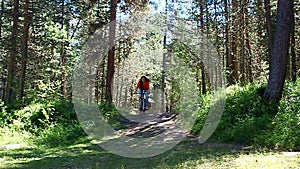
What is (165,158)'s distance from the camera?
6.13 m

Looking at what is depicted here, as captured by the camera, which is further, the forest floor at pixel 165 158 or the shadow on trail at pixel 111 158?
the shadow on trail at pixel 111 158

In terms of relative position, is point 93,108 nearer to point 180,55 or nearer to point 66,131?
point 66,131

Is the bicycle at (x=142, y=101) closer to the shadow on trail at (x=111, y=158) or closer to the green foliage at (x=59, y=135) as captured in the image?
the green foliage at (x=59, y=135)

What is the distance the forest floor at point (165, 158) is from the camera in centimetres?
519

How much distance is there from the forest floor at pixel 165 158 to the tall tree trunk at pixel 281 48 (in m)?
2.77

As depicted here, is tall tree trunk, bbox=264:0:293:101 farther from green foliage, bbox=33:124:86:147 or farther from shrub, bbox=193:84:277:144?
green foliage, bbox=33:124:86:147

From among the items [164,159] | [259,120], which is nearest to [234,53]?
[259,120]

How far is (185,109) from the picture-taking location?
46.6 feet

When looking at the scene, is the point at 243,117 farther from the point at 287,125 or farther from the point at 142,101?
the point at 142,101

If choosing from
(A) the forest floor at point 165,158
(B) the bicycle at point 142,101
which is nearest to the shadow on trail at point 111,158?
(A) the forest floor at point 165,158

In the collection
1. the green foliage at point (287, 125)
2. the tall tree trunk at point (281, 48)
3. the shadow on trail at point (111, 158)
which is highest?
the tall tree trunk at point (281, 48)

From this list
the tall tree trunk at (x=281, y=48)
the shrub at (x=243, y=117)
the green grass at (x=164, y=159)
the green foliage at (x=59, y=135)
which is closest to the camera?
the green grass at (x=164, y=159)

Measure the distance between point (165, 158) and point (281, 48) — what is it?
17.3ft

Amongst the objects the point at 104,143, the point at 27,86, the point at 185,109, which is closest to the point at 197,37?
the point at 185,109
